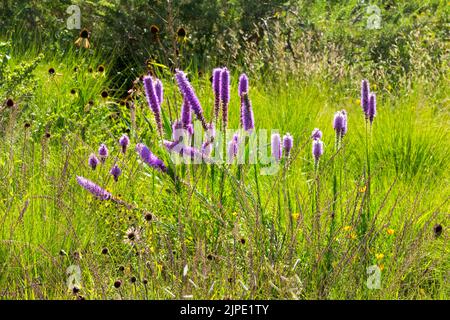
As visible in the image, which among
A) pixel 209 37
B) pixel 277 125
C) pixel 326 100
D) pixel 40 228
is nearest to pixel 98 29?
pixel 209 37

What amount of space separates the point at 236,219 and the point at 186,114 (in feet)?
1.78

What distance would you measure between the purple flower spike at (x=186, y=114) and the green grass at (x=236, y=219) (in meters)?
0.23

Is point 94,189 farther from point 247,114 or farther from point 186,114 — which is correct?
point 247,114

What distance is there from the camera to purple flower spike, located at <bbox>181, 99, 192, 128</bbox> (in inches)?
133

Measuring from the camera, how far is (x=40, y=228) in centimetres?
362

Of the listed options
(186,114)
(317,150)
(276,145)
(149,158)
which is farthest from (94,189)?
(317,150)

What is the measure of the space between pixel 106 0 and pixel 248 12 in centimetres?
136

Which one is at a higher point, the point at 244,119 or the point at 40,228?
the point at 244,119

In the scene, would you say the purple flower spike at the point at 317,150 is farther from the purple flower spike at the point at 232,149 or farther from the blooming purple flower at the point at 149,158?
the blooming purple flower at the point at 149,158

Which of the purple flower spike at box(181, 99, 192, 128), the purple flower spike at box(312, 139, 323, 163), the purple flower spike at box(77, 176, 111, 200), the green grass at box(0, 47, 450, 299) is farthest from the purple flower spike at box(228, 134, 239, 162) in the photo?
the purple flower spike at box(77, 176, 111, 200)

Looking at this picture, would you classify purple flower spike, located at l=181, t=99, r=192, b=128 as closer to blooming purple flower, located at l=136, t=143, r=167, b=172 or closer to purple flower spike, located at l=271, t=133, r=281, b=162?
blooming purple flower, located at l=136, t=143, r=167, b=172

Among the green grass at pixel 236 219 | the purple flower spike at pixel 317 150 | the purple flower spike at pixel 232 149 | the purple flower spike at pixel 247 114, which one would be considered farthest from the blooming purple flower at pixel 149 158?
the purple flower spike at pixel 317 150

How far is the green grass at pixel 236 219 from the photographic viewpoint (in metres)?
3.08
